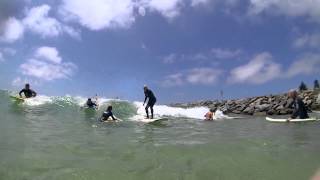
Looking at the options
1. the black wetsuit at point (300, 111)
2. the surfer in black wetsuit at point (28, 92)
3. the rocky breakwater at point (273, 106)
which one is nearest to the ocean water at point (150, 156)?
the black wetsuit at point (300, 111)

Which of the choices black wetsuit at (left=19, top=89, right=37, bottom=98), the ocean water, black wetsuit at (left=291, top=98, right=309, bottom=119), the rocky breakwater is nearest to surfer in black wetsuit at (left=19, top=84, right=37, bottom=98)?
black wetsuit at (left=19, top=89, right=37, bottom=98)

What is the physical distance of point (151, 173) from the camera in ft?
34.6

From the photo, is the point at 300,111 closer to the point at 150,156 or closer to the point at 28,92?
the point at 150,156

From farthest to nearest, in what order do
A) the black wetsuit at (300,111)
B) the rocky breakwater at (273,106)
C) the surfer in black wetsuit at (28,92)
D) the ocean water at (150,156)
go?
the rocky breakwater at (273,106) < the surfer in black wetsuit at (28,92) < the black wetsuit at (300,111) < the ocean water at (150,156)

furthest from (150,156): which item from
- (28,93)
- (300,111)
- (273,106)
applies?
(273,106)

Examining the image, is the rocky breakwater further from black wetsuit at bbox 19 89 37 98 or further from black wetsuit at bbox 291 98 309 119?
black wetsuit at bbox 19 89 37 98

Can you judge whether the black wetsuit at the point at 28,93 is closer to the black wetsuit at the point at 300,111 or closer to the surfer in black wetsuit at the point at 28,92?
the surfer in black wetsuit at the point at 28,92

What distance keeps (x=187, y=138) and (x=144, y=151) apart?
14.4 ft

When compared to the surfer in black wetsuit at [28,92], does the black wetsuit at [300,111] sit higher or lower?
lower

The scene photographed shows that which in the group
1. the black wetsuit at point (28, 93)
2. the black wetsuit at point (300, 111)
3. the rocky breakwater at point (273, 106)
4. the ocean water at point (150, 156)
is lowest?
the ocean water at point (150, 156)

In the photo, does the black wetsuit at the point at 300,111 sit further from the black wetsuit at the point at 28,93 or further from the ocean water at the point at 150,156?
the black wetsuit at the point at 28,93

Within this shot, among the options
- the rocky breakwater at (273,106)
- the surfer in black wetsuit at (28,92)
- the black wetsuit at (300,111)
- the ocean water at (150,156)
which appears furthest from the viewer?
the rocky breakwater at (273,106)

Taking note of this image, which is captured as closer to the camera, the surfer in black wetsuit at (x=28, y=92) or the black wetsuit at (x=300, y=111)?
the black wetsuit at (x=300, y=111)

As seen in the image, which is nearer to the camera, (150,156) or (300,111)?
(150,156)
